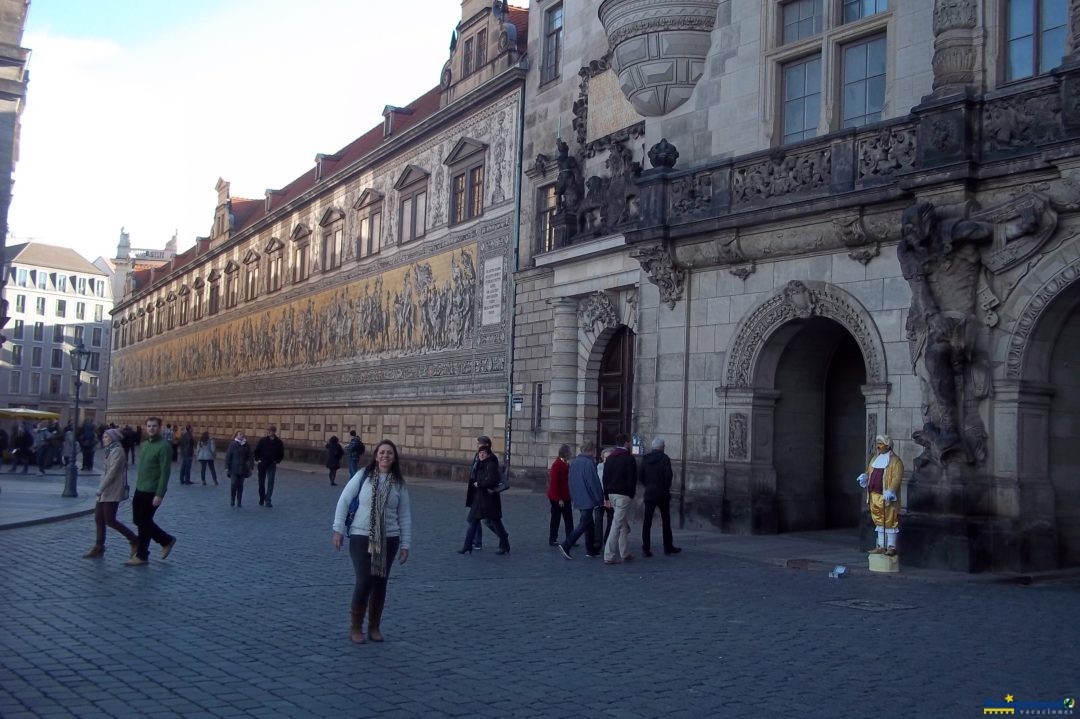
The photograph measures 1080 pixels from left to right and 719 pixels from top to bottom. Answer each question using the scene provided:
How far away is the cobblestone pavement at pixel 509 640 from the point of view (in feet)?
22.8

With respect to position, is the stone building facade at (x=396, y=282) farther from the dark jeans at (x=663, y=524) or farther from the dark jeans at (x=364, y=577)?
the dark jeans at (x=364, y=577)

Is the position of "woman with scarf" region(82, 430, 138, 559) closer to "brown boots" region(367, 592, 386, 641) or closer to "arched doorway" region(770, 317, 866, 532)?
"brown boots" region(367, 592, 386, 641)

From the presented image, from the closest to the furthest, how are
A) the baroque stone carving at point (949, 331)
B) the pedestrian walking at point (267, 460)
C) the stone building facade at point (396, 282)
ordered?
the baroque stone carving at point (949, 331)
the pedestrian walking at point (267, 460)
the stone building facade at point (396, 282)

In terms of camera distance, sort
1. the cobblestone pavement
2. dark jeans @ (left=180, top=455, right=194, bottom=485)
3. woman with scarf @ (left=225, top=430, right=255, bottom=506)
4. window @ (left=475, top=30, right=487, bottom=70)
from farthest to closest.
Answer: window @ (left=475, top=30, right=487, bottom=70) < dark jeans @ (left=180, top=455, right=194, bottom=485) < woman with scarf @ (left=225, top=430, right=255, bottom=506) < the cobblestone pavement

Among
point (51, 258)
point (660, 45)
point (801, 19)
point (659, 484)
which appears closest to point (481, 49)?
point (660, 45)

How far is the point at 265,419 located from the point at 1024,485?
4566cm

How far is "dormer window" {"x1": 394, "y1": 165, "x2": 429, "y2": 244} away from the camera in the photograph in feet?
129

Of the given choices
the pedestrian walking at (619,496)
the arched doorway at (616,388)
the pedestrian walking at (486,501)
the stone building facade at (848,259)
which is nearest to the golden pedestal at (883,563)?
the stone building facade at (848,259)

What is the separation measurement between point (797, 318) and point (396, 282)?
24.4 metres

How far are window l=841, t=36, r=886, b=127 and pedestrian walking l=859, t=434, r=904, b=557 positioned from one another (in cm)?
560

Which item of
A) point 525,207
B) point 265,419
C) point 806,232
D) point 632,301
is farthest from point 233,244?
point 806,232

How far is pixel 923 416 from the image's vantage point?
51.9 ft

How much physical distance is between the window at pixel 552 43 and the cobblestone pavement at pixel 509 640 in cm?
1939

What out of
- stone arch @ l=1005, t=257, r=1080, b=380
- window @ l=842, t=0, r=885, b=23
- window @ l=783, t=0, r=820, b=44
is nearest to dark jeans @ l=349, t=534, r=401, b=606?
stone arch @ l=1005, t=257, r=1080, b=380
